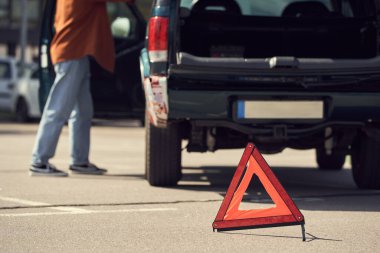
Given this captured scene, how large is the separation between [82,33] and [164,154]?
1.84 m

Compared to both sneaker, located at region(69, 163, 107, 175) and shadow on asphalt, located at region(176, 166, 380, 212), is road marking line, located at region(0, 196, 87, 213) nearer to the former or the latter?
shadow on asphalt, located at region(176, 166, 380, 212)

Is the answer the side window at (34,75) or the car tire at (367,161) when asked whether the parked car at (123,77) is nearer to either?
the car tire at (367,161)

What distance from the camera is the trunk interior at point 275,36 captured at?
30.6 feet

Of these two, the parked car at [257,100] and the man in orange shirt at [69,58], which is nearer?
the parked car at [257,100]

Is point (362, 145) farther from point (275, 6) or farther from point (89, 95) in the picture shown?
point (89, 95)

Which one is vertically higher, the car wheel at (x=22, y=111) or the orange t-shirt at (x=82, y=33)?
the orange t-shirt at (x=82, y=33)

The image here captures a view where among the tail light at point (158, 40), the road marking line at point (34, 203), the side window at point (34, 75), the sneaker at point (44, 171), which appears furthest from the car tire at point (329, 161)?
the side window at point (34, 75)

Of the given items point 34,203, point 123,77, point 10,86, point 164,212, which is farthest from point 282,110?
point 10,86

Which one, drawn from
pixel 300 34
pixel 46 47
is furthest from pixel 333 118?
pixel 46 47

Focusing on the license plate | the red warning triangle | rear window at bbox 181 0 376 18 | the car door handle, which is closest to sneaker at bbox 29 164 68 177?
rear window at bbox 181 0 376 18

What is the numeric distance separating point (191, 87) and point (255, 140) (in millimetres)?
704

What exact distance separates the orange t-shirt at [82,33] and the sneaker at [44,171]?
3.03 ft

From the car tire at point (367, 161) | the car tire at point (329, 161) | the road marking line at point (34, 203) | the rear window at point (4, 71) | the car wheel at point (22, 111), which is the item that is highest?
the car tire at point (367, 161)

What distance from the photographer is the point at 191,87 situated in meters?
8.13
